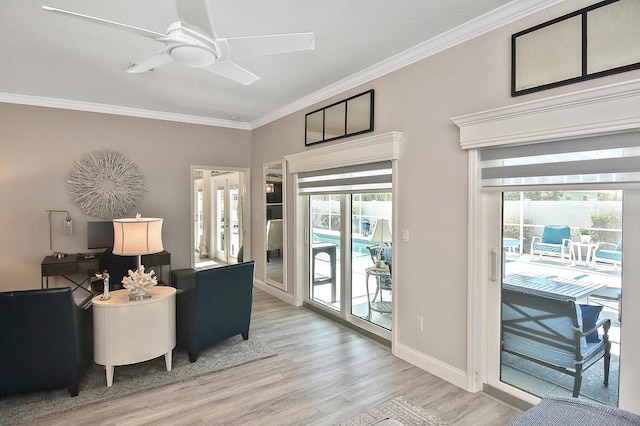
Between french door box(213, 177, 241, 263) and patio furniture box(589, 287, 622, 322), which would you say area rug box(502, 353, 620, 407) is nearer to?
patio furniture box(589, 287, 622, 322)

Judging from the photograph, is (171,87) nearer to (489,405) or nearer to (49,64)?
(49,64)

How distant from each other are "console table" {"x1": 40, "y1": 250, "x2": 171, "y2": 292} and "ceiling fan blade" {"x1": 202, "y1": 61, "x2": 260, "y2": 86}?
3.34 metres

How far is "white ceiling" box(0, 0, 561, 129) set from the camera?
2.48 meters

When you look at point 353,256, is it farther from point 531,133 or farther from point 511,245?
point 531,133

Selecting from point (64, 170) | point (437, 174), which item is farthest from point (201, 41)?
point (64, 170)

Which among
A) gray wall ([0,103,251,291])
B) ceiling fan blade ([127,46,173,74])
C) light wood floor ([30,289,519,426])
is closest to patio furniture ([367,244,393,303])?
light wood floor ([30,289,519,426])

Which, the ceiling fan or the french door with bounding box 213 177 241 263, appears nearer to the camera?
the ceiling fan

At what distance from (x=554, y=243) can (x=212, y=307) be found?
285cm

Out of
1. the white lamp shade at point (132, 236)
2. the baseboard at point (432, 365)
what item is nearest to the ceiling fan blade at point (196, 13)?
the white lamp shade at point (132, 236)

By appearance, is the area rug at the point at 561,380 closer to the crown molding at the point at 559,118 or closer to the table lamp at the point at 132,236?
the crown molding at the point at 559,118

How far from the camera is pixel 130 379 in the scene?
9.74 feet

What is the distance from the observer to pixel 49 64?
3.50m

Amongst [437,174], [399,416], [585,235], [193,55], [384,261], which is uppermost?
[193,55]

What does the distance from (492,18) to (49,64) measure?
4019 mm
